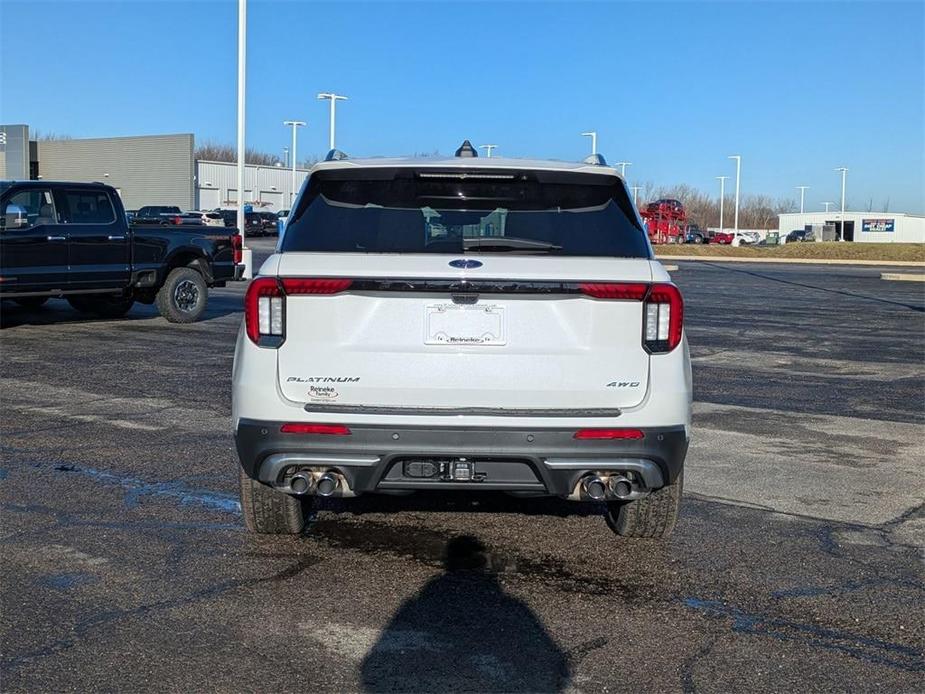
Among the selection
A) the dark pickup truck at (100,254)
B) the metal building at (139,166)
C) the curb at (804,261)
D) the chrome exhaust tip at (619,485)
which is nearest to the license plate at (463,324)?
the chrome exhaust tip at (619,485)

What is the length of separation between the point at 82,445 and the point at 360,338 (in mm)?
4159

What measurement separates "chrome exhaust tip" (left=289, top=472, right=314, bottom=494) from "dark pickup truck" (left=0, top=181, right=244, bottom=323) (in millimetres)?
10717

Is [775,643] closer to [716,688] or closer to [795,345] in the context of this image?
[716,688]

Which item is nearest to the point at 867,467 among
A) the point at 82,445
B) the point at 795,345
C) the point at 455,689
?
the point at 455,689

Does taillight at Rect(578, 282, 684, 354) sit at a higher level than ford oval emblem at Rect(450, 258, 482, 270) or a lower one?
lower

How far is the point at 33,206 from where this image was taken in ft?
49.8

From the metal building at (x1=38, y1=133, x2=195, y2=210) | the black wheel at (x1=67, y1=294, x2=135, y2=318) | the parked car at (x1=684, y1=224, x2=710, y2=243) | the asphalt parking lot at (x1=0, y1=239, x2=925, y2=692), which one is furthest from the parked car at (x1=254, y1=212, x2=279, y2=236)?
the asphalt parking lot at (x1=0, y1=239, x2=925, y2=692)

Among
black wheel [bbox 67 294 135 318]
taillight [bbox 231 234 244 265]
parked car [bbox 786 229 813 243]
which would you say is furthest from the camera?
Answer: parked car [bbox 786 229 813 243]

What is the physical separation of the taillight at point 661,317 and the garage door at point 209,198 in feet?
260

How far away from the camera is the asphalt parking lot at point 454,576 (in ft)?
13.7

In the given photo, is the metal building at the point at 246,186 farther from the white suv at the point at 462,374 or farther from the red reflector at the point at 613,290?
the red reflector at the point at 613,290

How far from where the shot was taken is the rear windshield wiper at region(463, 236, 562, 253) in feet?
16.5

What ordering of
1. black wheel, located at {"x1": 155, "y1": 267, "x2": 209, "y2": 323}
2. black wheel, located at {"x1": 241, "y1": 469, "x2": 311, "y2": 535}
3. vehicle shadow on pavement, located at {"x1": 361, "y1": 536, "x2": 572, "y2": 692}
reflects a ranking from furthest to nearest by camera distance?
black wheel, located at {"x1": 155, "y1": 267, "x2": 209, "y2": 323}
black wheel, located at {"x1": 241, "y1": 469, "x2": 311, "y2": 535}
vehicle shadow on pavement, located at {"x1": 361, "y1": 536, "x2": 572, "y2": 692}

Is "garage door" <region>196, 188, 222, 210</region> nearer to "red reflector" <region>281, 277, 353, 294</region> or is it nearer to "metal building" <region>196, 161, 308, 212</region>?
"metal building" <region>196, 161, 308, 212</region>
